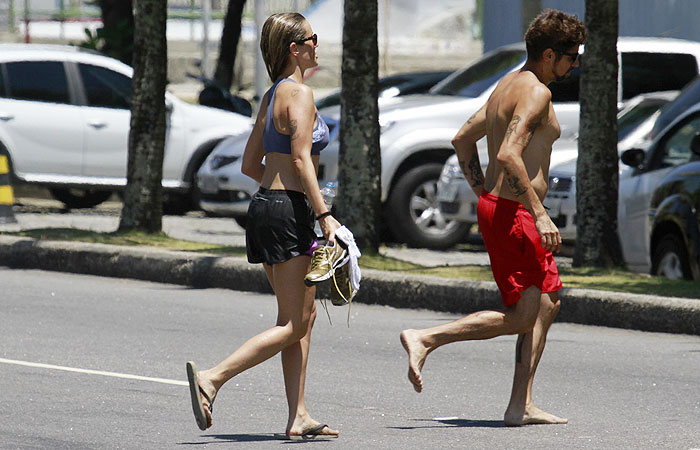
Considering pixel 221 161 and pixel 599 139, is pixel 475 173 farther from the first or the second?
pixel 221 161

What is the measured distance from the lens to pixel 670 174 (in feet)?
34.7

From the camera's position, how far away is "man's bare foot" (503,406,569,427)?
638cm

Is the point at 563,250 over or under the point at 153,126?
under

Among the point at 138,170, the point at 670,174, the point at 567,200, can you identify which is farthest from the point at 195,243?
the point at 670,174

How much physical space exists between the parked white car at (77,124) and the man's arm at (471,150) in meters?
10.6

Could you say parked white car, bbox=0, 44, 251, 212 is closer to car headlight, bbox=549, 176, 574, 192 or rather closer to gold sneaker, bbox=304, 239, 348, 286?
car headlight, bbox=549, 176, 574, 192

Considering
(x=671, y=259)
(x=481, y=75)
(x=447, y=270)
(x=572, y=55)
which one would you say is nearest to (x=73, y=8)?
(x=481, y=75)

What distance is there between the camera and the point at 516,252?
6227mm

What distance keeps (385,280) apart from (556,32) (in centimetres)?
470

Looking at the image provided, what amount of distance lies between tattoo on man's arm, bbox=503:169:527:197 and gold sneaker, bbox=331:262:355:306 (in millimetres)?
815

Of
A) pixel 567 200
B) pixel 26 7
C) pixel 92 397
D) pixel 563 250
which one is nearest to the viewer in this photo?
pixel 92 397

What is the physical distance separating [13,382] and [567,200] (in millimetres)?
6492

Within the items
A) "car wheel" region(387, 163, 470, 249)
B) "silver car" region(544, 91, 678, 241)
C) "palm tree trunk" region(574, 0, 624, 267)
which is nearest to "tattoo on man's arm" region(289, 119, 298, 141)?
"palm tree trunk" region(574, 0, 624, 267)

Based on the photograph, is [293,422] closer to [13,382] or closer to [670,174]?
[13,382]
